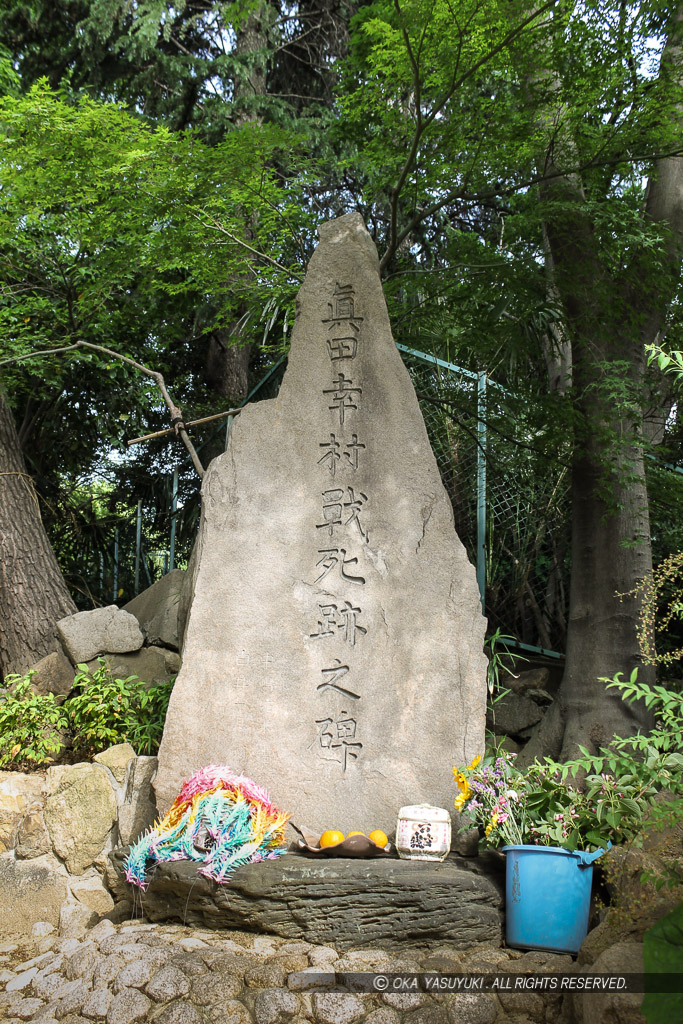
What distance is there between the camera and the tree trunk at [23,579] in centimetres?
517

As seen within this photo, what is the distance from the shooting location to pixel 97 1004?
8.27 ft

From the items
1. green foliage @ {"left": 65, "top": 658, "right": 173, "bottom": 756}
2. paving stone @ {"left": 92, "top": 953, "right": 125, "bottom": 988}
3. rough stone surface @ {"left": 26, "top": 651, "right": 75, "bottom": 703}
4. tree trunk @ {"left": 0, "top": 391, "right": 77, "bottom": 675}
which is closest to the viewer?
paving stone @ {"left": 92, "top": 953, "right": 125, "bottom": 988}

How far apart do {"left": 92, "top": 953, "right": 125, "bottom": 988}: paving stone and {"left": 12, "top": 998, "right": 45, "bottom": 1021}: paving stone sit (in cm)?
18

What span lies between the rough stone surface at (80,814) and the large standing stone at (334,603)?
476mm

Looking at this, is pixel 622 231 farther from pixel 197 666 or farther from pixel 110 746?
pixel 110 746

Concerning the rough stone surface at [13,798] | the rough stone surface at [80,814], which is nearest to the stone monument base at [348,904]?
the rough stone surface at [80,814]

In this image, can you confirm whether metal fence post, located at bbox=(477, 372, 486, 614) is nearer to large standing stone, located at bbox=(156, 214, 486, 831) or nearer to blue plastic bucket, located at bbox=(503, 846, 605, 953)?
large standing stone, located at bbox=(156, 214, 486, 831)

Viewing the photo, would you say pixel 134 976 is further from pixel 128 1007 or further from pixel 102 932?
pixel 102 932

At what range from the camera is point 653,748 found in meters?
3.15

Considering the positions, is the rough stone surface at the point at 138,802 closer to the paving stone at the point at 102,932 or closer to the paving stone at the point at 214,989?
the paving stone at the point at 102,932

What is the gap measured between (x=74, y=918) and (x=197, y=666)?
118 centimetres

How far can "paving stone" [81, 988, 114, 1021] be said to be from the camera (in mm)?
2477

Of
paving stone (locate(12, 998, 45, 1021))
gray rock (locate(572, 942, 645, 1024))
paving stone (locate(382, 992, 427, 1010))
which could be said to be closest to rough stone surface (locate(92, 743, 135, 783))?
paving stone (locate(12, 998, 45, 1021))

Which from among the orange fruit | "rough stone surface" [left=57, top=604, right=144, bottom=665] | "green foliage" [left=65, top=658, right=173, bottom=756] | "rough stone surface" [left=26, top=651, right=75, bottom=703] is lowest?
the orange fruit
